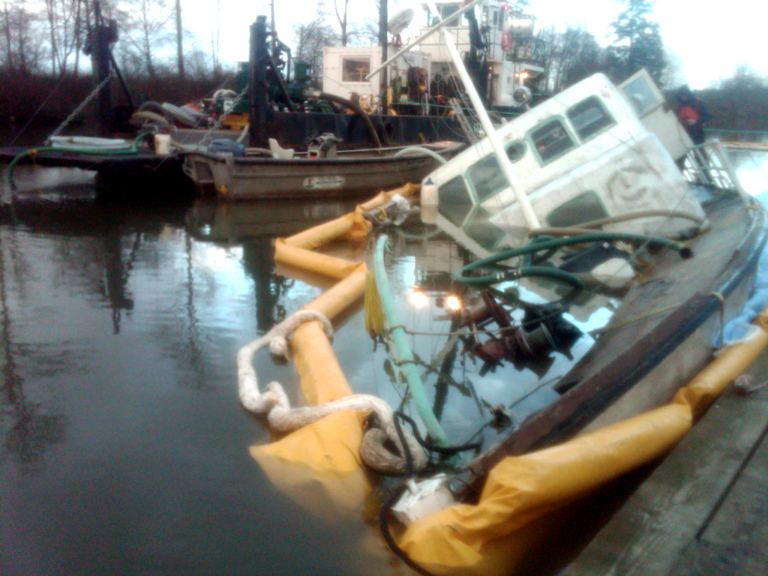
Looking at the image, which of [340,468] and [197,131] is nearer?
[340,468]

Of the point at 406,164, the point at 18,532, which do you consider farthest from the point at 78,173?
the point at 18,532

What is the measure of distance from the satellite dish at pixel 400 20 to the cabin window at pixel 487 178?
2232 millimetres

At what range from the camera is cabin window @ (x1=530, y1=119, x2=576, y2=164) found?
8.66 metres

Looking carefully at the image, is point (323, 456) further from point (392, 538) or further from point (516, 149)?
point (516, 149)

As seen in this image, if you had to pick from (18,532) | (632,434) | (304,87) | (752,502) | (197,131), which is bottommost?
(18,532)

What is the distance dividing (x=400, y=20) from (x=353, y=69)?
1054 cm

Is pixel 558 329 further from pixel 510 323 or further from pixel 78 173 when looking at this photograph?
pixel 78 173

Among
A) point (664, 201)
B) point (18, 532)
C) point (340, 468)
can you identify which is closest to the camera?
point (18, 532)

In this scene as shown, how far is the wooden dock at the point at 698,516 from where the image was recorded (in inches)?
87.0

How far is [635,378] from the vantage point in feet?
9.46

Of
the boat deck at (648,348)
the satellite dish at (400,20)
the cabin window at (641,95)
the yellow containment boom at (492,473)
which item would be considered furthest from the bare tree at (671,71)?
the yellow containment boom at (492,473)

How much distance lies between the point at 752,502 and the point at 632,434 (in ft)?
1.70

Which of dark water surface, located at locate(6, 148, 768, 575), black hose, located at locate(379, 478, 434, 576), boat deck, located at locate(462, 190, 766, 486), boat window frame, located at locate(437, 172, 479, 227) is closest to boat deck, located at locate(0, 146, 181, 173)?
dark water surface, located at locate(6, 148, 768, 575)

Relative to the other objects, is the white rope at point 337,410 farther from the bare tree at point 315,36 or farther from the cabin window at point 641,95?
the bare tree at point 315,36
